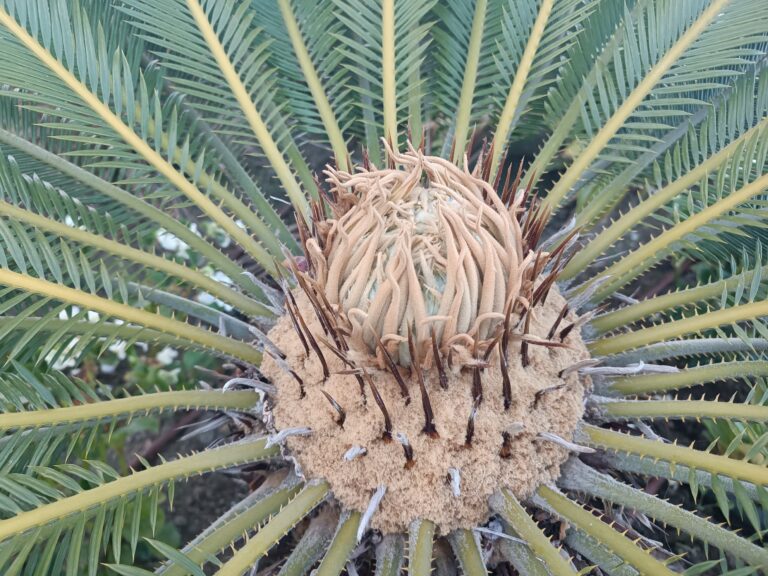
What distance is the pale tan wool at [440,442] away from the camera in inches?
57.5

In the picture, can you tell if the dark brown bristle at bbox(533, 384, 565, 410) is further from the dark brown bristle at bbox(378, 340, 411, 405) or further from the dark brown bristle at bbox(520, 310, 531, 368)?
the dark brown bristle at bbox(378, 340, 411, 405)

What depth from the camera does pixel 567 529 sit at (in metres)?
1.48

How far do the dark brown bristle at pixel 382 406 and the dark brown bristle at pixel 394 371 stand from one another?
1.7 inches

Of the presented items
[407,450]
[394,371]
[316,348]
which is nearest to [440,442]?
[407,450]

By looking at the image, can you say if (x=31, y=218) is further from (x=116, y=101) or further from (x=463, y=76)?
(x=463, y=76)

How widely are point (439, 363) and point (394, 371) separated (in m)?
0.09

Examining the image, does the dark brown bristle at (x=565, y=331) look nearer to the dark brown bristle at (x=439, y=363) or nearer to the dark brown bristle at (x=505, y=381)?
the dark brown bristle at (x=505, y=381)

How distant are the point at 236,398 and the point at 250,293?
1.27 feet

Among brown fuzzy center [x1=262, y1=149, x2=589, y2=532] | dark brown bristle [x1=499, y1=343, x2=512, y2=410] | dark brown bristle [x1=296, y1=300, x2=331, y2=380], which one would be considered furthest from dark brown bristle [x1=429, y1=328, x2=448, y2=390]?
dark brown bristle [x1=296, y1=300, x2=331, y2=380]

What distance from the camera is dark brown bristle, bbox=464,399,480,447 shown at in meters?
1.43

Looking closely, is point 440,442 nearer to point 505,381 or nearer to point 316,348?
point 505,381

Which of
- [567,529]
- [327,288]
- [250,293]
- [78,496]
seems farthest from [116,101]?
[567,529]

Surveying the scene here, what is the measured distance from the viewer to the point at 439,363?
142 centimetres

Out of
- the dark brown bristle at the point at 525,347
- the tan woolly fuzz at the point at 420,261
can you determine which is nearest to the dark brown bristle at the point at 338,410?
the tan woolly fuzz at the point at 420,261
